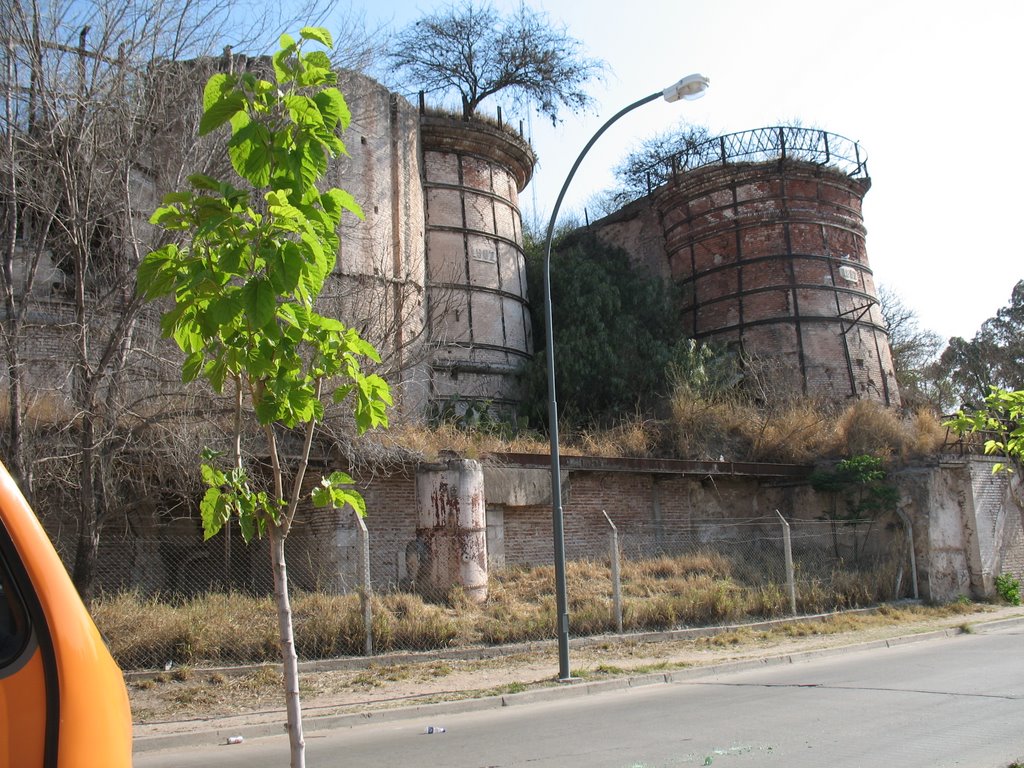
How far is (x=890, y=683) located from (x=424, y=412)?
12347mm

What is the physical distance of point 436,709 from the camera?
30.9 ft

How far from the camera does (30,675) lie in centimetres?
200

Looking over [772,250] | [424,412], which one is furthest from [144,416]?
[772,250]

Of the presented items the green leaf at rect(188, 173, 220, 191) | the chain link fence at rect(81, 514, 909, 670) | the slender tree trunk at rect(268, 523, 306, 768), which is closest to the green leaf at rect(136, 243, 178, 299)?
the green leaf at rect(188, 173, 220, 191)

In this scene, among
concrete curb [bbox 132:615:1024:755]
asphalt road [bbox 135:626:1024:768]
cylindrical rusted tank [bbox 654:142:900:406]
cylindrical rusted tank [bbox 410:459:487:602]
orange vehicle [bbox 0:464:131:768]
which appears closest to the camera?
orange vehicle [bbox 0:464:131:768]

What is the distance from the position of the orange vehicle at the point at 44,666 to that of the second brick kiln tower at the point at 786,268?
24.2 metres

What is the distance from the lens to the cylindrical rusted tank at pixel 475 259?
23.6m

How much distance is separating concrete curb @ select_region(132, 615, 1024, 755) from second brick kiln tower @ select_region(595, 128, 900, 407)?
1428 cm

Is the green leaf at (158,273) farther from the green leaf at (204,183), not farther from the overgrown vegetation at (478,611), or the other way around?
the overgrown vegetation at (478,611)

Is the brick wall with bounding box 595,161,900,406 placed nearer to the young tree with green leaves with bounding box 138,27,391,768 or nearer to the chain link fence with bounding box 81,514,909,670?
the chain link fence with bounding box 81,514,909,670

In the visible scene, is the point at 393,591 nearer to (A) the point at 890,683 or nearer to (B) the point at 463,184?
(A) the point at 890,683

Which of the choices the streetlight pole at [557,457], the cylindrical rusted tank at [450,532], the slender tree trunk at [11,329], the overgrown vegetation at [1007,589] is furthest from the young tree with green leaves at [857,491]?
the slender tree trunk at [11,329]

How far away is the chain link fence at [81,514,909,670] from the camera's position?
11156 millimetres

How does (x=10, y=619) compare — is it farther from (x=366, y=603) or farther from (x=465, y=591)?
(x=465, y=591)
